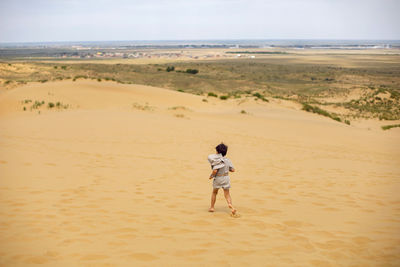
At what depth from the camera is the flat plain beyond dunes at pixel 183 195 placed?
438 cm

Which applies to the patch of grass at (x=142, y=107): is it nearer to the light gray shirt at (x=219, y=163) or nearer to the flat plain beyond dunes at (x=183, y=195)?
the flat plain beyond dunes at (x=183, y=195)

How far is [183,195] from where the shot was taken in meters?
7.32

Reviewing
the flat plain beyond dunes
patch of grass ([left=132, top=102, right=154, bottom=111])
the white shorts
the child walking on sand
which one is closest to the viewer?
the flat plain beyond dunes

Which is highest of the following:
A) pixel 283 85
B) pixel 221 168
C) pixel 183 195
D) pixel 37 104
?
pixel 283 85

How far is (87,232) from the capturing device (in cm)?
493

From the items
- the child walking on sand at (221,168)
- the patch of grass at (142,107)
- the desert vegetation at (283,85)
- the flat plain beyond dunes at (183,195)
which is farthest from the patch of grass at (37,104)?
the child walking on sand at (221,168)

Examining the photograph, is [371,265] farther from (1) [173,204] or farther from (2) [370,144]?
(2) [370,144]

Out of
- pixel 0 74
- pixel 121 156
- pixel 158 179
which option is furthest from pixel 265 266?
pixel 0 74

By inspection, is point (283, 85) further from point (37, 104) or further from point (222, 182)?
point (222, 182)

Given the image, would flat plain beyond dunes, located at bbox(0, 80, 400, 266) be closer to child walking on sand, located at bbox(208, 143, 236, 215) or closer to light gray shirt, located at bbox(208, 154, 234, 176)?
child walking on sand, located at bbox(208, 143, 236, 215)

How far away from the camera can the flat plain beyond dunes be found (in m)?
4.38

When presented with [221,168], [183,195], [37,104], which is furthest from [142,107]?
[221,168]

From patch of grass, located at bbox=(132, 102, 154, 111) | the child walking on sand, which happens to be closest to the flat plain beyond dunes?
the child walking on sand

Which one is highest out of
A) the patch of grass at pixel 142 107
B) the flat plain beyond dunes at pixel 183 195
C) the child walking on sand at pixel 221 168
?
the child walking on sand at pixel 221 168
